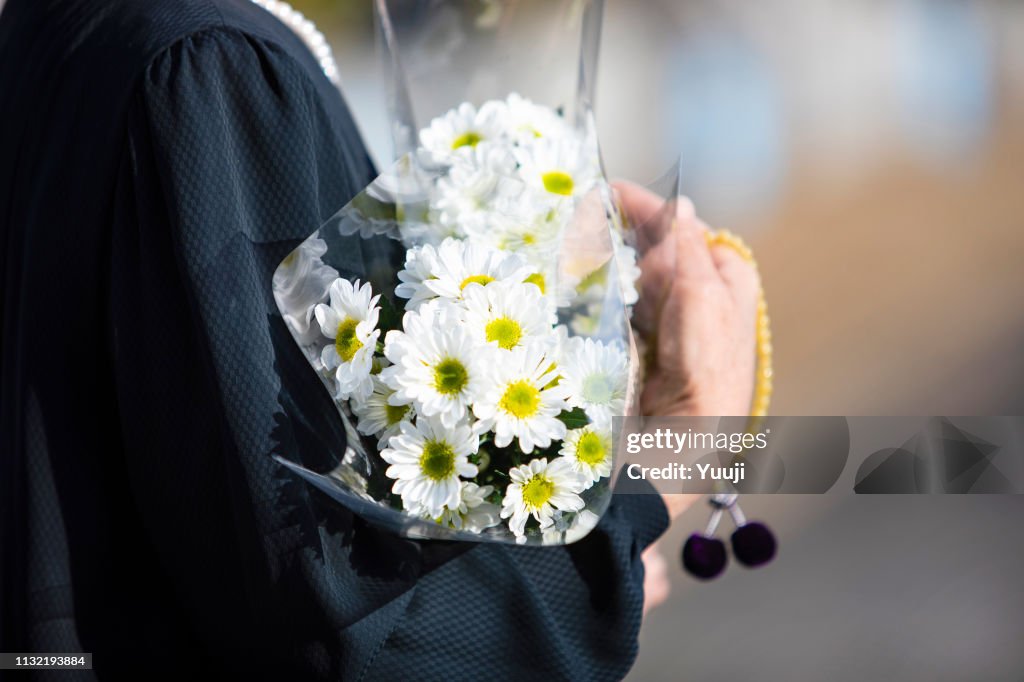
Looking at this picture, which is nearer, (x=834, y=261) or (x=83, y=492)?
(x=83, y=492)

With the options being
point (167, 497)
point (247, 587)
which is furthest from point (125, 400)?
point (247, 587)

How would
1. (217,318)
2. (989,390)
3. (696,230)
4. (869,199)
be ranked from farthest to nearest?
(869,199)
(989,390)
(696,230)
(217,318)

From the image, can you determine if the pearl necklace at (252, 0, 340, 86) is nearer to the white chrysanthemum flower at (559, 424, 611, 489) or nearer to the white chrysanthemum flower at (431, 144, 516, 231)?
the white chrysanthemum flower at (431, 144, 516, 231)

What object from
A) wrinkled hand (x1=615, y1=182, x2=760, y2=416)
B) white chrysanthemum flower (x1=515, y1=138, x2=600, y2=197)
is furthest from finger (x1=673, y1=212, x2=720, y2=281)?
white chrysanthemum flower (x1=515, y1=138, x2=600, y2=197)

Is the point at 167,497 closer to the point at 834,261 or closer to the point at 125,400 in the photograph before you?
the point at 125,400

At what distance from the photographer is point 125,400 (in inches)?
33.8

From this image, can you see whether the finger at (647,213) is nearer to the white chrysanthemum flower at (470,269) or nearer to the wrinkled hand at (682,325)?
the wrinkled hand at (682,325)

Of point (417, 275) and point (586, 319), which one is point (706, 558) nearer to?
point (586, 319)

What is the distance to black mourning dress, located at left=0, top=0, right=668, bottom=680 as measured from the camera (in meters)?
0.83

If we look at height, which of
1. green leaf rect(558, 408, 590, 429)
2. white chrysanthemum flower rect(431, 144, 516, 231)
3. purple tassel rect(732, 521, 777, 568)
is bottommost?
purple tassel rect(732, 521, 777, 568)

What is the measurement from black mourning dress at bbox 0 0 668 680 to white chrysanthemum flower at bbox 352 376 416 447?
0.07m

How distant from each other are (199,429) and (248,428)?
6 centimetres

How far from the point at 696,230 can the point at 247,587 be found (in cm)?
76

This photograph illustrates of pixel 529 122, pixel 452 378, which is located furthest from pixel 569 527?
pixel 529 122
